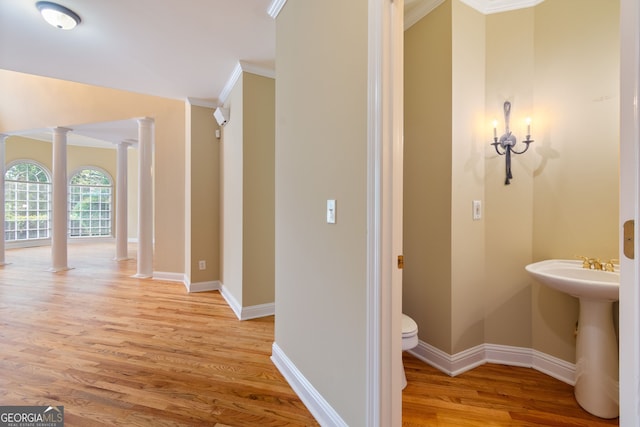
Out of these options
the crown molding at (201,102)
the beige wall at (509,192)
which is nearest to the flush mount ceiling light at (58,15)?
the crown molding at (201,102)

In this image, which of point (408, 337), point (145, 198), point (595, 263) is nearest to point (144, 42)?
point (145, 198)

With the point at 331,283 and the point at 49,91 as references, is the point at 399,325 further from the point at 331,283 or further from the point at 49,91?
the point at 49,91

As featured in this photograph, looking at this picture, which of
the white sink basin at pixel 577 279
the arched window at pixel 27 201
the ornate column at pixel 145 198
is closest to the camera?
the white sink basin at pixel 577 279

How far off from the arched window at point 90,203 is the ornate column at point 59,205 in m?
4.05

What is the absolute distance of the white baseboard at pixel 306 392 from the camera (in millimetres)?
1469

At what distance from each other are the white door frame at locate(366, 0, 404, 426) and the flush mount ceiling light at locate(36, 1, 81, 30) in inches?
92.4

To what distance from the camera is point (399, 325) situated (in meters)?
1.22

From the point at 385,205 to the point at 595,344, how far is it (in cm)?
155

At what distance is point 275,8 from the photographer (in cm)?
209

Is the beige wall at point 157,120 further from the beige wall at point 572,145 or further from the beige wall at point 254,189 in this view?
the beige wall at point 572,145

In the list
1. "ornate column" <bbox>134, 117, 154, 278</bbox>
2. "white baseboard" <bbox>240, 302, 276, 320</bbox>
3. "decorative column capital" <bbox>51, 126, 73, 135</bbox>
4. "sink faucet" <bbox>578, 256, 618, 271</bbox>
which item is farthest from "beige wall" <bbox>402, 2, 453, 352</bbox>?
"decorative column capital" <bbox>51, 126, 73, 135</bbox>

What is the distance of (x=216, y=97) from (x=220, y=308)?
8.96 feet

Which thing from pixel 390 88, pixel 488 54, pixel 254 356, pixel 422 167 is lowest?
pixel 254 356

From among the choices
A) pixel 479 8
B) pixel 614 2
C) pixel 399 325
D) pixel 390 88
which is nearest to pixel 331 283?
pixel 399 325
